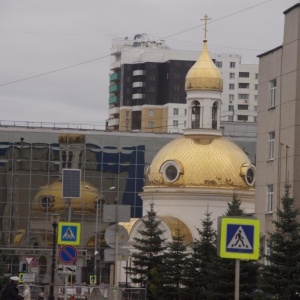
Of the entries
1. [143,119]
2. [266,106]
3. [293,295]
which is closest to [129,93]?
[143,119]

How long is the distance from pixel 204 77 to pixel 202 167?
6506mm

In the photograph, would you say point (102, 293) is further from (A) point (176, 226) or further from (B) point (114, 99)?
(B) point (114, 99)

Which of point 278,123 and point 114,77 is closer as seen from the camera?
point 278,123

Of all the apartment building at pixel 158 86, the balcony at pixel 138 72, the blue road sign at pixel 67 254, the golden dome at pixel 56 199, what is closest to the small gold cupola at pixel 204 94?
the golden dome at pixel 56 199

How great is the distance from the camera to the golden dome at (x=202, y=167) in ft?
248

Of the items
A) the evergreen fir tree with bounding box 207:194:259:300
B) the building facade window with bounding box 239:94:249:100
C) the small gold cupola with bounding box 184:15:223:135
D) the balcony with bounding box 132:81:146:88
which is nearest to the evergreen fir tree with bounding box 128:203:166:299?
the evergreen fir tree with bounding box 207:194:259:300

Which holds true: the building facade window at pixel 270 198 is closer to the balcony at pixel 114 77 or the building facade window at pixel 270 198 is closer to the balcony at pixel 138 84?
the balcony at pixel 138 84

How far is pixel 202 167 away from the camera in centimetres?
7588

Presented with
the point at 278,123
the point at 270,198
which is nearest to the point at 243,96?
the point at 270,198

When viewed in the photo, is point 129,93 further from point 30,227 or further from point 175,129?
point 30,227

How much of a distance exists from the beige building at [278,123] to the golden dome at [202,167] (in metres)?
26.5

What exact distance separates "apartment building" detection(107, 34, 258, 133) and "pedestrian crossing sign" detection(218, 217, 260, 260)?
114295 mm

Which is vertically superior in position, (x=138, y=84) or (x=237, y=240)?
(x=138, y=84)

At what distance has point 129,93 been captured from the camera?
147250 millimetres
